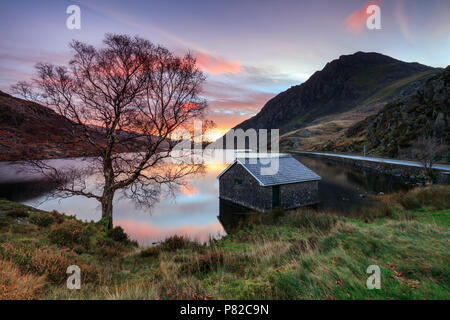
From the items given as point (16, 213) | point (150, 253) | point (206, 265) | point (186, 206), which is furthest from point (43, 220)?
point (186, 206)

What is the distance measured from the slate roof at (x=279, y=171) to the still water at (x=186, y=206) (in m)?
3.82

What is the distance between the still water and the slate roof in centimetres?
382

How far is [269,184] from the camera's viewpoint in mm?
18219

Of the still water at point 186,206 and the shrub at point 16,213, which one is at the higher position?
the shrub at point 16,213

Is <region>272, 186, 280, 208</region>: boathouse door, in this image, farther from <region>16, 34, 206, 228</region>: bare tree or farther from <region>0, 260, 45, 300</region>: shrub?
<region>0, 260, 45, 300</region>: shrub

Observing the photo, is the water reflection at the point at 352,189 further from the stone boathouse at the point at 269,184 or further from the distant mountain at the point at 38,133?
the distant mountain at the point at 38,133

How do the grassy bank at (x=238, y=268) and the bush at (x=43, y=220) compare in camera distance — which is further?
the bush at (x=43, y=220)

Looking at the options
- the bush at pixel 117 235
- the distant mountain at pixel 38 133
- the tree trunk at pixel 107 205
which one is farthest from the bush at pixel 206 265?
the tree trunk at pixel 107 205

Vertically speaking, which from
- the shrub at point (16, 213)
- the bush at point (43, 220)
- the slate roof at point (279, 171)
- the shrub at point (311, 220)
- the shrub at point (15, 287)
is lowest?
the shrub at point (311, 220)

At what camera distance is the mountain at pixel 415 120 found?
36.1 metres

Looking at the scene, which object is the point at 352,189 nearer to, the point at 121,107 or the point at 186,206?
the point at 186,206

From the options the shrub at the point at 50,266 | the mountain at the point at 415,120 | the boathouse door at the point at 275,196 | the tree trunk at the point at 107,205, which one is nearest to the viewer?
the shrub at the point at 50,266

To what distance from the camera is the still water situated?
16.9 m
